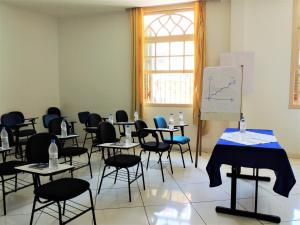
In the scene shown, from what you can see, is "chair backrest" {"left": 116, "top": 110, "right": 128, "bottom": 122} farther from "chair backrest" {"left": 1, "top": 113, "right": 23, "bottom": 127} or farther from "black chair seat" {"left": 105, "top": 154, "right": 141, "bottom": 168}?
"black chair seat" {"left": 105, "top": 154, "right": 141, "bottom": 168}

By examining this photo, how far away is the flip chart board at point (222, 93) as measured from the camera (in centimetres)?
423

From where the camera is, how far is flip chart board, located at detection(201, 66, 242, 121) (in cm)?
423

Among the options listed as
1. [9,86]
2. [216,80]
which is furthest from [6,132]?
[216,80]

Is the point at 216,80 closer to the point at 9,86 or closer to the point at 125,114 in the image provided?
the point at 125,114

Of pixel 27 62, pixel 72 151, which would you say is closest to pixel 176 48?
pixel 72 151

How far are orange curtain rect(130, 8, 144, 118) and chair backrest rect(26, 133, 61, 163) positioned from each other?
11.0 ft

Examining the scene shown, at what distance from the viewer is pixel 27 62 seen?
19.8ft

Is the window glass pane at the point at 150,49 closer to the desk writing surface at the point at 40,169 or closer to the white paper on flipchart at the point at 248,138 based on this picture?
the white paper on flipchart at the point at 248,138

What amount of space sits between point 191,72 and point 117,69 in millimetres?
1795

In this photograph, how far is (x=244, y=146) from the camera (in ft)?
8.95

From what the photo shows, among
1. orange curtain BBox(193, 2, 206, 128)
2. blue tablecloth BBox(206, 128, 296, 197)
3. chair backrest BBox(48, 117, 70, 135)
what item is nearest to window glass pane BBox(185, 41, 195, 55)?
orange curtain BBox(193, 2, 206, 128)

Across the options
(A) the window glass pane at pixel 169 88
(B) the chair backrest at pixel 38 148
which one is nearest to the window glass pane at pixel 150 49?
(A) the window glass pane at pixel 169 88

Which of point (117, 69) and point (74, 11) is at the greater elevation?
point (74, 11)

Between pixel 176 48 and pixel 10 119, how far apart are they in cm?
384
